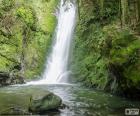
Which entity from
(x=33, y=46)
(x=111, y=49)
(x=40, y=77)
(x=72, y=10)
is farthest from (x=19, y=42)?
(x=111, y=49)

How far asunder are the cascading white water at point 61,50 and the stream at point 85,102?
3.71 meters

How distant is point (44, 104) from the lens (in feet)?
40.8

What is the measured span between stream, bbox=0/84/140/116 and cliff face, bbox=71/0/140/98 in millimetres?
806

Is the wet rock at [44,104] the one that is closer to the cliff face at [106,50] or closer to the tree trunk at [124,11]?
the cliff face at [106,50]

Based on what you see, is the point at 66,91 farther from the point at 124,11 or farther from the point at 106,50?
the point at 124,11

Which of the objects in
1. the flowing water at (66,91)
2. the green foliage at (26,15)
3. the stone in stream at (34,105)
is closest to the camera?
the stone in stream at (34,105)

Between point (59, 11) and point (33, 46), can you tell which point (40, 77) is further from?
point (59, 11)

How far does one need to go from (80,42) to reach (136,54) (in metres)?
10.1

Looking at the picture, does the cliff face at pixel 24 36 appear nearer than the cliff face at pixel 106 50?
No

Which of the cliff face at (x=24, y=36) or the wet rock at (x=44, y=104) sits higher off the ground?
the cliff face at (x=24, y=36)

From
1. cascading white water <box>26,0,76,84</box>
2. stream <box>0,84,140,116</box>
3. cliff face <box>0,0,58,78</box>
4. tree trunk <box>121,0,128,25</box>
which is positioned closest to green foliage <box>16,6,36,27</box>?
cliff face <box>0,0,58,78</box>

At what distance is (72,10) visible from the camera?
2816 cm

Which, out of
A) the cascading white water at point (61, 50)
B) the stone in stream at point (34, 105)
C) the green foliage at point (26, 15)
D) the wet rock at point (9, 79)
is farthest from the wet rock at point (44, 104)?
the green foliage at point (26, 15)

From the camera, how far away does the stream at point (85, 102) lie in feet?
40.3
